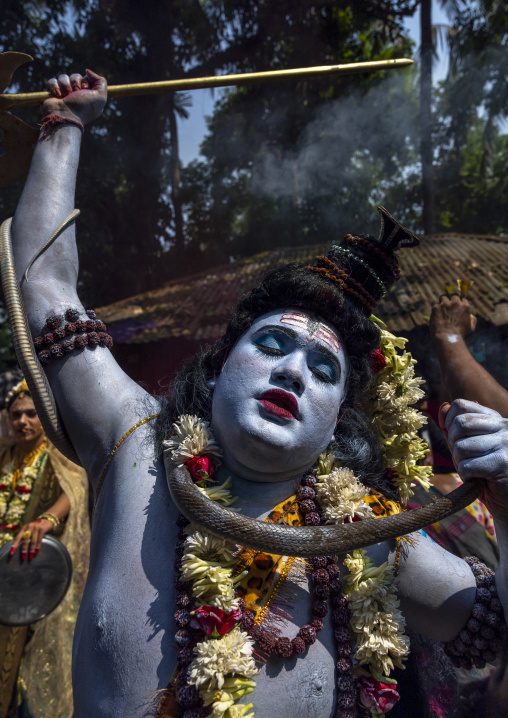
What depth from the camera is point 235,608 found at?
1660 millimetres

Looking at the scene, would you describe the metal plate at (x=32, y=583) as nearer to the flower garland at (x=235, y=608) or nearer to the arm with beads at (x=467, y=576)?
the flower garland at (x=235, y=608)

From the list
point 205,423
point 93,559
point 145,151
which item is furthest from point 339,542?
point 145,151

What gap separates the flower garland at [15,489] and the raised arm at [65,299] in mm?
2952

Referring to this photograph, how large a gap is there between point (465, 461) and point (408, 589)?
56cm

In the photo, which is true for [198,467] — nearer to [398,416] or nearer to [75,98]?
[398,416]

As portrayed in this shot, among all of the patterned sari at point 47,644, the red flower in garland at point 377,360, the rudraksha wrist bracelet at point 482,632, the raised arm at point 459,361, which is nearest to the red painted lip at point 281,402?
the red flower in garland at point 377,360

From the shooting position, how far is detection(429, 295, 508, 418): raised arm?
8.63ft

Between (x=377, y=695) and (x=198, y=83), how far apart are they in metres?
2.68

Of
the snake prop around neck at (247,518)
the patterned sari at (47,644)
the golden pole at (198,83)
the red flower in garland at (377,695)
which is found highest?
the golden pole at (198,83)

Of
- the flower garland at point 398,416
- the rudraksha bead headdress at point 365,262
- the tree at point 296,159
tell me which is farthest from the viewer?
the tree at point 296,159

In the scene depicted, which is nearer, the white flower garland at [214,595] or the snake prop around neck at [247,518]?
the white flower garland at [214,595]

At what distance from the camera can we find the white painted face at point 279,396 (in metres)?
1.83

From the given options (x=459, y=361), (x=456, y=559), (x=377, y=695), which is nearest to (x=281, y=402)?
(x=456, y=559)

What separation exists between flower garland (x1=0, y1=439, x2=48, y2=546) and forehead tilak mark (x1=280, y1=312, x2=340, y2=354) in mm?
3591
